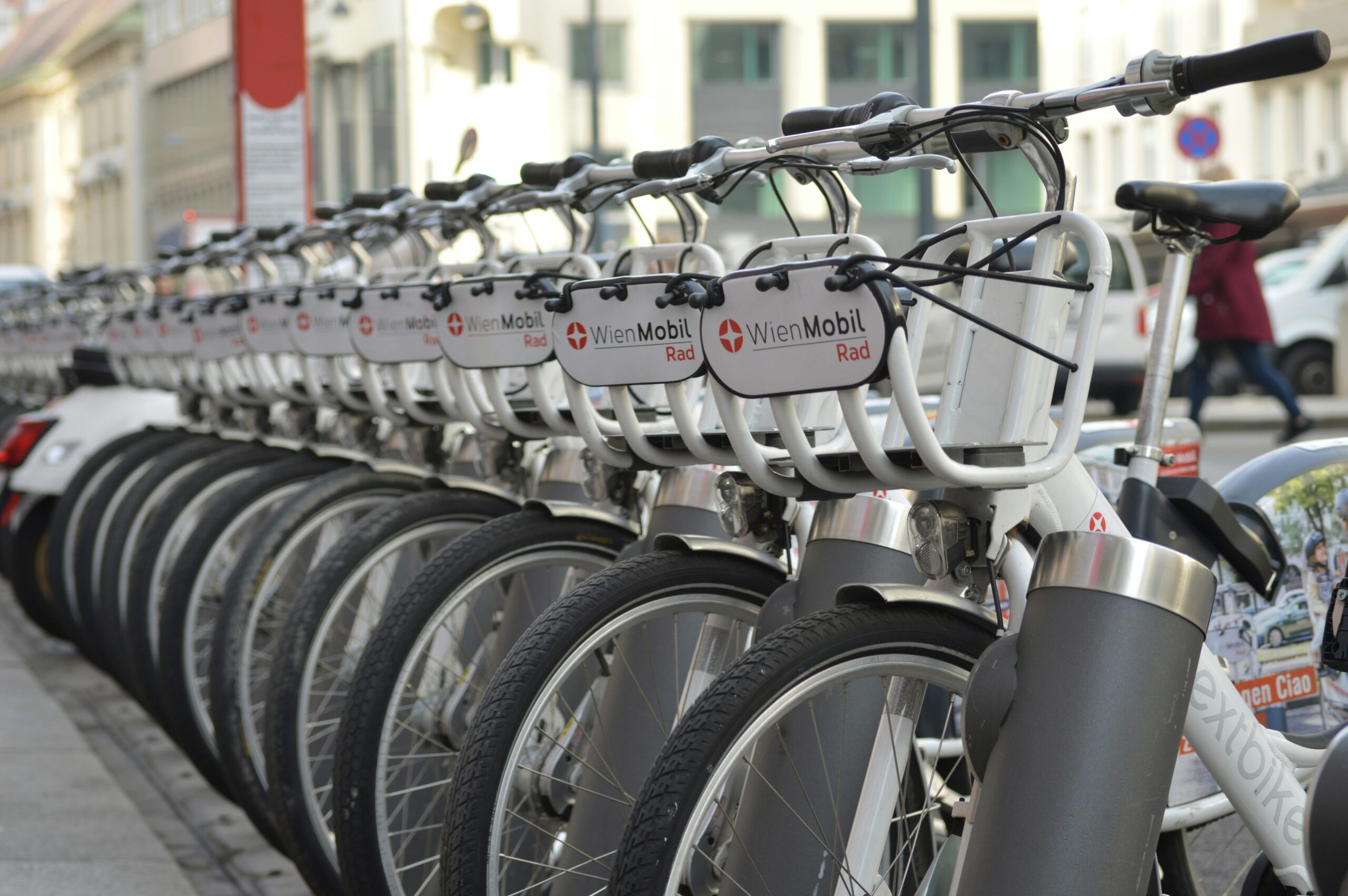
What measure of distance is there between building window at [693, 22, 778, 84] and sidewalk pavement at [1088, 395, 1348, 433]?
23765 mm

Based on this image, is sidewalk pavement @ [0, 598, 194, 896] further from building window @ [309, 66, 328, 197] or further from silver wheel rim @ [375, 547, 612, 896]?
building window @ [309, 66, 328, 197]

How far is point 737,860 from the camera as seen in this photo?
239cm

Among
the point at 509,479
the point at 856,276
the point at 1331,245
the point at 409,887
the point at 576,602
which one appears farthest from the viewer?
the point at 1331,245

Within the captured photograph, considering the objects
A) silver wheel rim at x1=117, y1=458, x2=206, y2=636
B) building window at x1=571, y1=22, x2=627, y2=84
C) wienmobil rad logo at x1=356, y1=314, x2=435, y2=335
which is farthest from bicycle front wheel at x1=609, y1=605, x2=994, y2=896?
building window at x1=571, y1=22, x2=627, y2=84

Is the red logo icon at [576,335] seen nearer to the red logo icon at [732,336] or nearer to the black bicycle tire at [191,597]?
the red logo icon at [732,336]

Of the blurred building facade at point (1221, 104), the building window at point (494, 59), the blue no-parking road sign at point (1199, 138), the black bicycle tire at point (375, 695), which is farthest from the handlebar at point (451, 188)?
the building window at point (494, 59)

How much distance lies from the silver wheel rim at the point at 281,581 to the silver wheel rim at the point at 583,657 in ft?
4.82

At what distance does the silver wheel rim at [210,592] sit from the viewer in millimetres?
4523

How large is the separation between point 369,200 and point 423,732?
168 centimetres

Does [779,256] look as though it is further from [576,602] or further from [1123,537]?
[1123,537]

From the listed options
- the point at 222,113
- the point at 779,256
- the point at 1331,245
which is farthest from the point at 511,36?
the point at 779,256

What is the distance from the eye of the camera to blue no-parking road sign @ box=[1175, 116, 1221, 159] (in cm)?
1581

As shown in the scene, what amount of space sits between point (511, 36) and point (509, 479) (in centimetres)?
3626

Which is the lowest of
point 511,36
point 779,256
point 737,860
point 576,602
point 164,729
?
point 164,729
